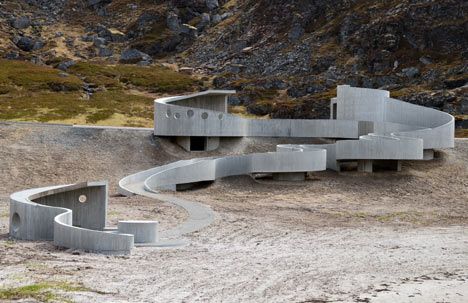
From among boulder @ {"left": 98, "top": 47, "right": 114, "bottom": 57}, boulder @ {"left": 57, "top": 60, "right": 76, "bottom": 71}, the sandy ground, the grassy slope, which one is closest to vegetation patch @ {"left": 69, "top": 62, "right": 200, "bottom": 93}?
the grassy slope

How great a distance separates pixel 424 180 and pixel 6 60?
6014 centimetres

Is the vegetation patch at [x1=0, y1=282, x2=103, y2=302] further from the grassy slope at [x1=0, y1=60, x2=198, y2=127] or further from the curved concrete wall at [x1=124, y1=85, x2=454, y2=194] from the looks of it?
the grassy slope at [x1=0, y1=60, x2=198, y2=127]

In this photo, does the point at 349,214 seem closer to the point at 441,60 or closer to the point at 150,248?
the point at 150,248

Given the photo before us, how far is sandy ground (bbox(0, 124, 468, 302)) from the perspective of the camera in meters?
14.2

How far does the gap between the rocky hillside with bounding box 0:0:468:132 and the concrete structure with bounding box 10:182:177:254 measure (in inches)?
1717

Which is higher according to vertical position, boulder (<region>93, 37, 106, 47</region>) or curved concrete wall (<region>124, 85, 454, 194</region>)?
boulder (<region>93, 37, 106, 47</region>)

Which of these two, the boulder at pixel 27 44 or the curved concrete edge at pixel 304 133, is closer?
the curved concrete edge at pixel 304 133

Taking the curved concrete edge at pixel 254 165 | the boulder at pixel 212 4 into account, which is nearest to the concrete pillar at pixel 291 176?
the curved concrete edge at pixel 254 165

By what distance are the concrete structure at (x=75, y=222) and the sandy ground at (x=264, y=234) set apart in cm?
46

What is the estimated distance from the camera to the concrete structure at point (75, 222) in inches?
666

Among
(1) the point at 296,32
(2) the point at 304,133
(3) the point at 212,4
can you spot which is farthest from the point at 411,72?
(3) the point at 212,4

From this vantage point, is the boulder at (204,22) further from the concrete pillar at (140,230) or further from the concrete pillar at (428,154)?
the concrete pillar at (140,230)

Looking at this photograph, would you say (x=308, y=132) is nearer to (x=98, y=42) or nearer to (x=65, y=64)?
(x=65, y=64)

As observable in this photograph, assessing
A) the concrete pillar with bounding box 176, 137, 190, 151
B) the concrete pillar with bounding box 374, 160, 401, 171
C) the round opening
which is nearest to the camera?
the round opening
